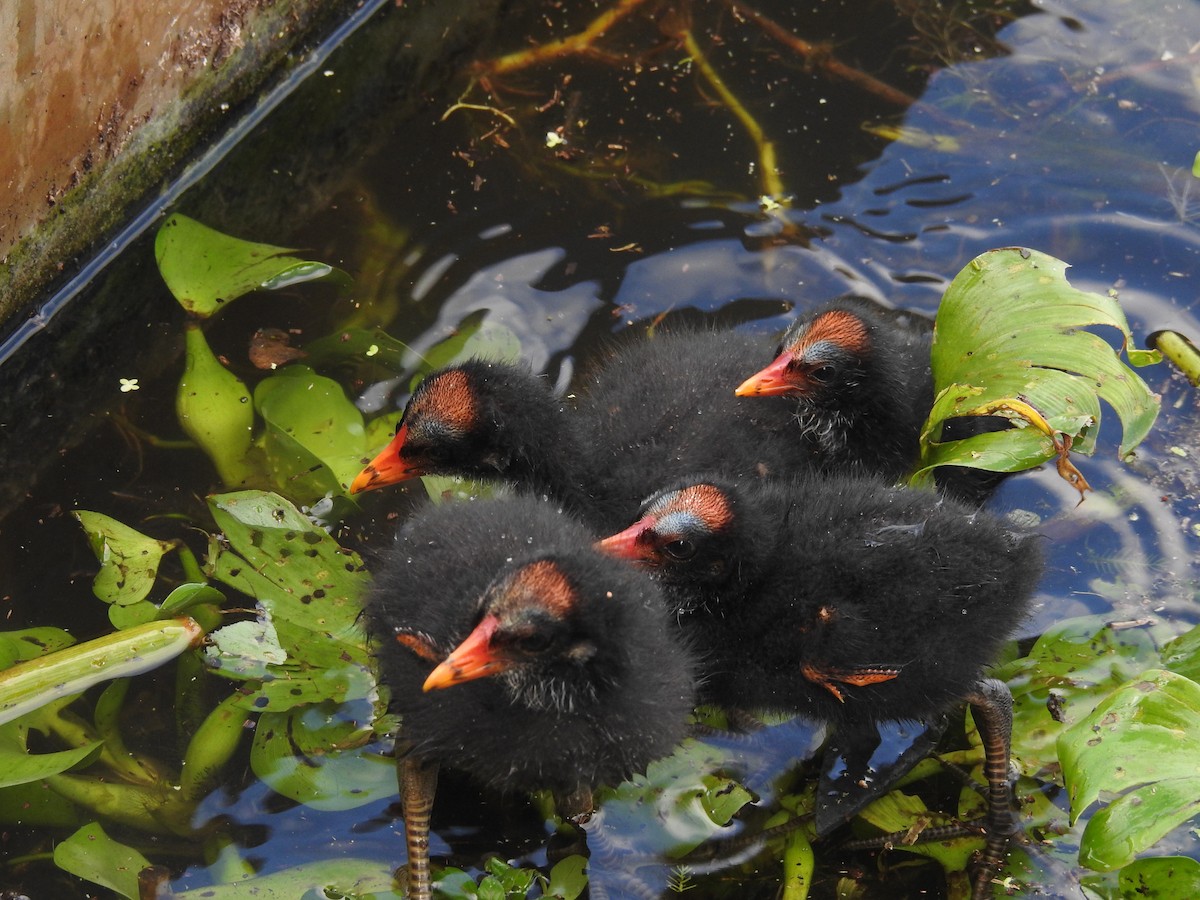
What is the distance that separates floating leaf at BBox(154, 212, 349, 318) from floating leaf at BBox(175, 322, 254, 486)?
211 mm

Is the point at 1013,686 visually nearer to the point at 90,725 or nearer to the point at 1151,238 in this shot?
the point at 1151,238

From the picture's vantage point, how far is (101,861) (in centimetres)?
325

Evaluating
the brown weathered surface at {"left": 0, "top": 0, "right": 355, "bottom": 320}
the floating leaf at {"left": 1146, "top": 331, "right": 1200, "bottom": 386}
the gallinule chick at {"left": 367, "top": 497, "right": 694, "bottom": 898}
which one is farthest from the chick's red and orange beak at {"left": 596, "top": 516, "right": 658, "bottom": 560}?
the brown weathered surface at {"left": 0, "top": 0, "right": 355, "bottom": 320}

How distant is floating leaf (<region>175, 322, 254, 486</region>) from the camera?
4.11 metres

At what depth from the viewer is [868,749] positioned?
3.56 metres

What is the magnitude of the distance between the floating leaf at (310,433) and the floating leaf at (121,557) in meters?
0.42

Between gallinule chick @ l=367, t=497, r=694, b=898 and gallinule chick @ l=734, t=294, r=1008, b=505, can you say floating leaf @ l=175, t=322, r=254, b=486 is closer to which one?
gallinule chick @ l=367, t=497, r=694, b=898

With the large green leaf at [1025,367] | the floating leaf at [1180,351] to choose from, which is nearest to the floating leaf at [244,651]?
the large green leaf at [1025,367]

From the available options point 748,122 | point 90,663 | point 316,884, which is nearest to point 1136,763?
point 316,884

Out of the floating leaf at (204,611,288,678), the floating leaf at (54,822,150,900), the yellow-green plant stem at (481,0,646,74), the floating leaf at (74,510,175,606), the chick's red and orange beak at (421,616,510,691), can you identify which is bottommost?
the floating leaf at (54,822,150,900)

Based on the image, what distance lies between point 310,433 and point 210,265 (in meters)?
0.80

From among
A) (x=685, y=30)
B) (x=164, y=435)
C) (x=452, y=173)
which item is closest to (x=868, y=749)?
(x=164, y=435)

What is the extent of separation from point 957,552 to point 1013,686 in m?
0.75

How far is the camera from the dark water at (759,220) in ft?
13.3
